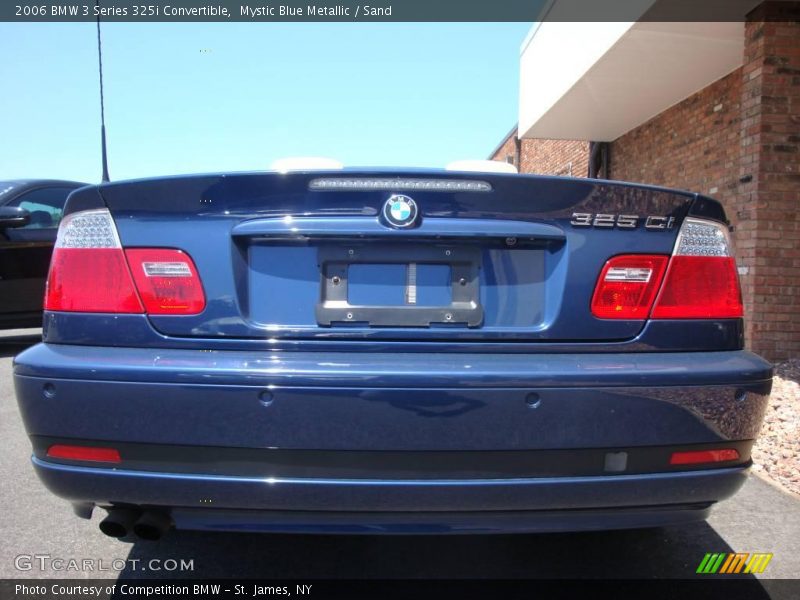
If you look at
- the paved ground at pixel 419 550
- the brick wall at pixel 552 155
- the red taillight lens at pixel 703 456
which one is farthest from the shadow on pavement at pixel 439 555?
the brick wall at pixel 552 155

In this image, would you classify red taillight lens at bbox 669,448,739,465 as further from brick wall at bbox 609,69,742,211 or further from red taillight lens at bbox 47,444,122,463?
brick wall at bbox 609,69,742,211

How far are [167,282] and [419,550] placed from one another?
1436 millimetres

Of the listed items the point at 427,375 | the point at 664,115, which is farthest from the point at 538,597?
the point at 664,115

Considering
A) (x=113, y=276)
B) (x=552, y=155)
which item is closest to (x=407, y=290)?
(x=113, y=276)

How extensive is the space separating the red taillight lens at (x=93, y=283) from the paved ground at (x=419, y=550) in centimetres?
108

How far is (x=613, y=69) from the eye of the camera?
22.2 ft

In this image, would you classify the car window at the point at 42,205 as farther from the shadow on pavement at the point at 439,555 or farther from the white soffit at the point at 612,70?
the white soffit at the point at 612,70

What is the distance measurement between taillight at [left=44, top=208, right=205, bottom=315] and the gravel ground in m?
3.17

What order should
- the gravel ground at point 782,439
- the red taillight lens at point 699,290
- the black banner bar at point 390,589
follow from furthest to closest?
the gravel ground at point 782,439
the black banner bar at point 390,589
the red taillight lens at point 699,290

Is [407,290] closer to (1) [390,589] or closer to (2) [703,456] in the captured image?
(2) [703,456]

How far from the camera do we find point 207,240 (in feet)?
5.56

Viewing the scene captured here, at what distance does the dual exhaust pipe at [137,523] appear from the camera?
166 cm

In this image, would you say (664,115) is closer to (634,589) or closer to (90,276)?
(634,589)

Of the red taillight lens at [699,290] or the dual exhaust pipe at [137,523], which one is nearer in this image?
the dual exhaust pipe at [137,523]
